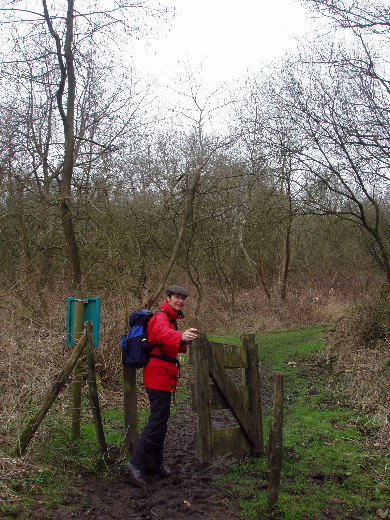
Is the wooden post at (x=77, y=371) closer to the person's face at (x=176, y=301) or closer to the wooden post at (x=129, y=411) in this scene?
the wooden post at (x=129, y=411)

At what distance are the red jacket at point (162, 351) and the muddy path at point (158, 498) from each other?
A: 3.12ft

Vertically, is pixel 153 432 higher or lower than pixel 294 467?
higher

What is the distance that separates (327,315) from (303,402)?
10.7 metres

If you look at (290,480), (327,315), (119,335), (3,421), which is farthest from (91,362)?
(327,315)

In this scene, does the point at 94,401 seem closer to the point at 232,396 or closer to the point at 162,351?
the point at 162,351

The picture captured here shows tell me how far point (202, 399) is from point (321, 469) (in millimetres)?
1642

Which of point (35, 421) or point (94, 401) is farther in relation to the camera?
point (94, 401)

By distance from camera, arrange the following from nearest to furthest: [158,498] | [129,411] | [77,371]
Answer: [158,498] < [129,411] < [77,371]

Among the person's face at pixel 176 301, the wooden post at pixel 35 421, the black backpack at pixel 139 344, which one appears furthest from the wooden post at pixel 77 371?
the person's face at pixel 176 301

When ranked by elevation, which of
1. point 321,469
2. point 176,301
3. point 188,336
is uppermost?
point 176,301

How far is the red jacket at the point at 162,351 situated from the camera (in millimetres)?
5070

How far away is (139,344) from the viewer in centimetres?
522

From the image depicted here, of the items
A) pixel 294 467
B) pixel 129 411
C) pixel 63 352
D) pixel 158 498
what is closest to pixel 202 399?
pixel 129 411

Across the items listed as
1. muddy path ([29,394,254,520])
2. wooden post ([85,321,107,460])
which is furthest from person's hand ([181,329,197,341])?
muddy path ([29,394,254,520])
